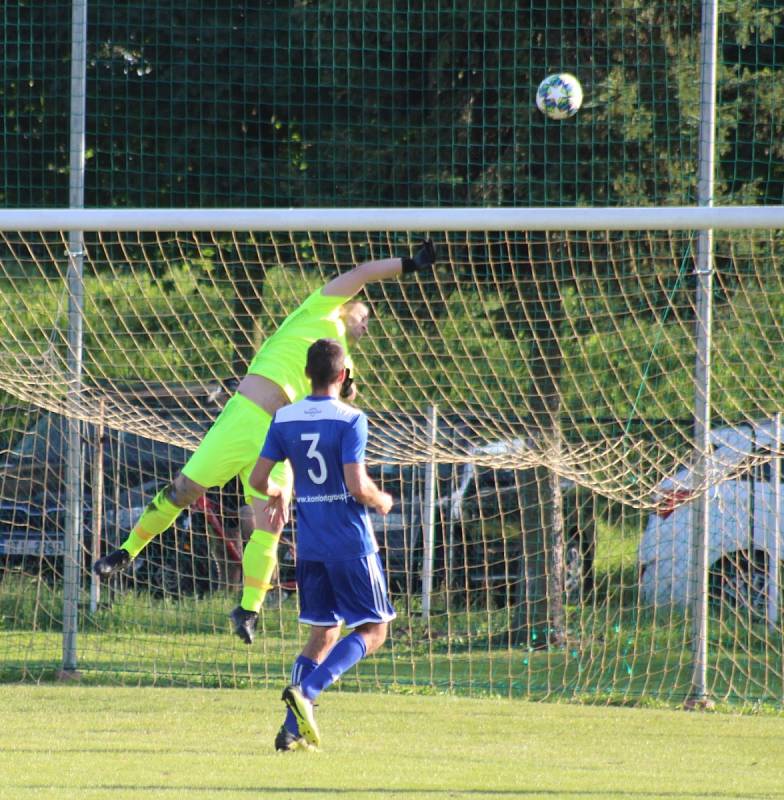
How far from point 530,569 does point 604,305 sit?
6.75ft

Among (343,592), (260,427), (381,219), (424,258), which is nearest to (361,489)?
(343,592)

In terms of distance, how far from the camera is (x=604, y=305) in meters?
10.1

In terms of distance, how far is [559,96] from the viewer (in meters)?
8.66

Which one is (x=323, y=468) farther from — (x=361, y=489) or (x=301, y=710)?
(x=301, y=710)

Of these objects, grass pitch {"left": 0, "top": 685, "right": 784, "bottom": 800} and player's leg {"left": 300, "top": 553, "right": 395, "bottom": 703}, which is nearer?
grass pitch {"left": 0, "top": 685, "right": 784, "bottom": 800}

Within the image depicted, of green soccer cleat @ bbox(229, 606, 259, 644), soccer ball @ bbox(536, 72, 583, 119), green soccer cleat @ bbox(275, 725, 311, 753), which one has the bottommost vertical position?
green soccer cleat @ bbox(275, 725, 311, 753)

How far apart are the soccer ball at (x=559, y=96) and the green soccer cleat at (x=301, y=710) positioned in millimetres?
4364

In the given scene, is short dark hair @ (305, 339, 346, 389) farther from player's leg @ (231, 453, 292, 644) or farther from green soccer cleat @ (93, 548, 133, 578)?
green soccer cleat @ (93, 548, 133, 578)

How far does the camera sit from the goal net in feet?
30.3

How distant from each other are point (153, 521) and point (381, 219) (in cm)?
188

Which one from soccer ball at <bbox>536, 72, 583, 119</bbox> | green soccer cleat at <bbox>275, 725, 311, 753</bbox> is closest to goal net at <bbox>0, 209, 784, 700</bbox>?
soccer ball at <bbox>536, 72, 583, 119</bbox>

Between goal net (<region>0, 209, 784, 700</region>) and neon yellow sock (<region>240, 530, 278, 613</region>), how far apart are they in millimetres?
1870

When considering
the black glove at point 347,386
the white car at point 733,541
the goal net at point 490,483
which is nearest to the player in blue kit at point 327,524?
the black glove at point 347,386

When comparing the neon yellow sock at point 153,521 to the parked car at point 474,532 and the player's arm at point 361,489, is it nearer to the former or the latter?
the player's arm at point 361,489
